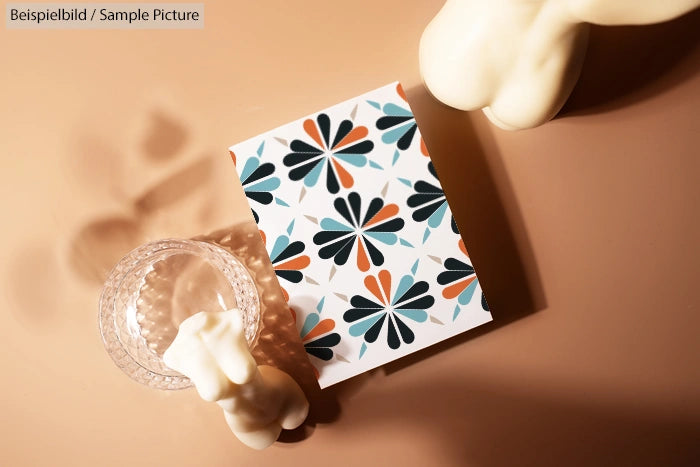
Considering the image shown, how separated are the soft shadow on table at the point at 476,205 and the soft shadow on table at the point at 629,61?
0.12 m

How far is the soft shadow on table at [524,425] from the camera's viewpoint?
0.66m

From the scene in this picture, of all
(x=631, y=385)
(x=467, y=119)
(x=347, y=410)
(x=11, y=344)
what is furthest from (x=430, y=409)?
(x=11, y=344)

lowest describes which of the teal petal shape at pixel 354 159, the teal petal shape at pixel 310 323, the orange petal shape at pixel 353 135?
the teal petal shape at pixel 310 323

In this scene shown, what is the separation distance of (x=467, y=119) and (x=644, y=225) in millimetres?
261

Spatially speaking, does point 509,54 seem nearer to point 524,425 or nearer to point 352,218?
point 352,218

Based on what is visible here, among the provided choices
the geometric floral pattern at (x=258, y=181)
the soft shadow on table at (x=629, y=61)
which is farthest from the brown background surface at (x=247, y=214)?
the geometric floral pattern at (x=258, y=181)

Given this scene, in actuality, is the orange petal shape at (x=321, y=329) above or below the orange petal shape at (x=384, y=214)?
below

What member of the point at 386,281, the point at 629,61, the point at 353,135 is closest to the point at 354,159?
the point at 353,135

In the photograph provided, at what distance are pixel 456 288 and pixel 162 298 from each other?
13.7 inches

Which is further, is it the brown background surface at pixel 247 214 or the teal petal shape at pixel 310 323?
the brown background surface at pixel 247 214

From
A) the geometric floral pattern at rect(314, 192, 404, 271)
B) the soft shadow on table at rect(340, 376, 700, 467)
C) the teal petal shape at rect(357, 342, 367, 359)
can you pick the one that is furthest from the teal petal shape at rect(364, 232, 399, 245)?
the soft shadow on table at rect(340, 376, 700, 467)

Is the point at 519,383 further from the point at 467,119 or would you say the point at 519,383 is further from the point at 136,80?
the point at 136,80

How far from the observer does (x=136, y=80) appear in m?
0.65

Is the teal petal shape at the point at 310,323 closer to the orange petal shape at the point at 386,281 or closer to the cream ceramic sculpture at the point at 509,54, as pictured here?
the orange petal shape at the point at 386,281
